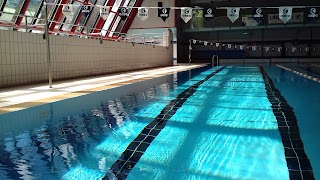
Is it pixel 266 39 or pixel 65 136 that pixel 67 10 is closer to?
pixel 65 136

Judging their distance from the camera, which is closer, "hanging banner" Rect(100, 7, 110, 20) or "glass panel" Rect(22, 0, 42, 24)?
"hanging banner" Rect(100, 7, 110, 20)

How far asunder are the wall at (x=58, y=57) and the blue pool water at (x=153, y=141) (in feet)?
9.59

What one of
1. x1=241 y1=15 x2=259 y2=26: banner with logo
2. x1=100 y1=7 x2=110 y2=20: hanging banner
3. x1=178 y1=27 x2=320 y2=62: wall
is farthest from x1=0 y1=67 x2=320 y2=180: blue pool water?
x1=178 y1=27 x2=320 y2=62: wall

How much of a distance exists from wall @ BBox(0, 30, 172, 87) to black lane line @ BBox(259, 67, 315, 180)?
5.95 metres

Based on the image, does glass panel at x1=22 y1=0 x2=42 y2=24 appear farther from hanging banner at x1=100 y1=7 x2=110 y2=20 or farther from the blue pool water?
the blue pool water

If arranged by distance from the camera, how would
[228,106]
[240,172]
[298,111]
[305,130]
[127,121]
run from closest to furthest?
[240,172]
[305,130]
[127,121]
[298,111]
[228,106]

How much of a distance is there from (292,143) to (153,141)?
53.8 inches

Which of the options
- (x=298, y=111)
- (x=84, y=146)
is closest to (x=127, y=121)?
(x=84, y=146)

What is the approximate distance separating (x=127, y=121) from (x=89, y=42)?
26.3 feet

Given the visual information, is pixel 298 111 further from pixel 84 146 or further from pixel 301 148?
pixel 84 146

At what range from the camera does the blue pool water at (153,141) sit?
7.82ft

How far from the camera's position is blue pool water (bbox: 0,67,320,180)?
2385 millimetres

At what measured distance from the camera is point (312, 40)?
27266mm

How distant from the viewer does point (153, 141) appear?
3.27m
